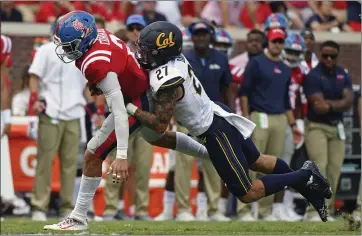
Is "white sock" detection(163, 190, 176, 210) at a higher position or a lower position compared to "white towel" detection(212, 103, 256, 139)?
lower

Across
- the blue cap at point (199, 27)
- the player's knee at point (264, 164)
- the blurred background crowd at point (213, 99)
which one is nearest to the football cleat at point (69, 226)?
the player's knee at point (264, 164)

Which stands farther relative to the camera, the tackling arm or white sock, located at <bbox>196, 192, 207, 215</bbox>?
white sock, located at <bbox>196, 192, 207, 215</bbox>

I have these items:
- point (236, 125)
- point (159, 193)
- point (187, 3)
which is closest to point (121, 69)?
point (236, 125)

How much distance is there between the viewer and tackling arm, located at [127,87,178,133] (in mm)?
8867

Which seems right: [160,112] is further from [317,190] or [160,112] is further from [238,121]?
[317,190]

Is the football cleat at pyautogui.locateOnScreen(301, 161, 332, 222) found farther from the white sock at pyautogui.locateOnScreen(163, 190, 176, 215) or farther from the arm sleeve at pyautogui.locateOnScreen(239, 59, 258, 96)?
the white sock at pyautogui.locateOnScreen(163, 190, 176, 215)

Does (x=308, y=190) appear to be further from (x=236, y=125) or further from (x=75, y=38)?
(x=75, y=38)

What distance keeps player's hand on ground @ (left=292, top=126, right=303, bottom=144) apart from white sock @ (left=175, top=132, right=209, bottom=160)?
135 inches

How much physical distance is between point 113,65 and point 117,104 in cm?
32

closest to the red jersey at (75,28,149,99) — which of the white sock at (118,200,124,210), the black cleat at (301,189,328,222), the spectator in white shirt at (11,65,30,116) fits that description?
the black cleat at (301,189,328,222)

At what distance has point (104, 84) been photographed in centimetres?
875

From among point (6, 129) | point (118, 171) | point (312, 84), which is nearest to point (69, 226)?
point (118, 171)

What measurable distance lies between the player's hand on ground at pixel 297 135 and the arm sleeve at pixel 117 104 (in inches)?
178

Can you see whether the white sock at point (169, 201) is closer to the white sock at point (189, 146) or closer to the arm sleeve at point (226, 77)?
the arm sleeve at point (226, 77)
